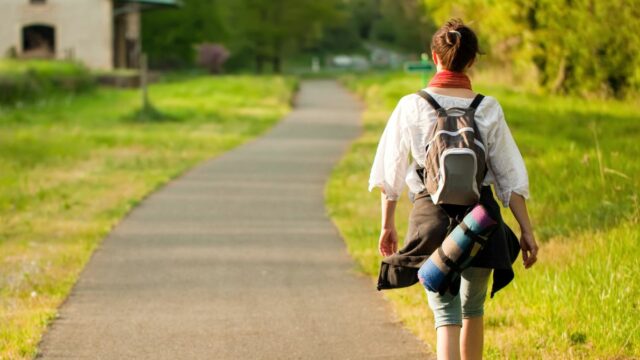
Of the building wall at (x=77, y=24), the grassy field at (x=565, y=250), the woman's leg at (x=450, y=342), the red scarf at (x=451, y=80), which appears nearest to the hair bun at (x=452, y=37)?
the red scarf at (x=451, y=80)

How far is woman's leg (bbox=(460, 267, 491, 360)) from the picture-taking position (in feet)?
17.9

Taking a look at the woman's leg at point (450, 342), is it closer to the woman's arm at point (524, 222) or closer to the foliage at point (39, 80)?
the woman's arm at point (524, 222)

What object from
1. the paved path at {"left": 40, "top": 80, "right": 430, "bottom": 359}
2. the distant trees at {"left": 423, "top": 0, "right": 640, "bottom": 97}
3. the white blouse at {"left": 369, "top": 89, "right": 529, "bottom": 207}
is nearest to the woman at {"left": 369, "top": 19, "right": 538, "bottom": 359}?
the white blouse at {"left": 369, "top": 89, "right": 529, "bottom": 207}

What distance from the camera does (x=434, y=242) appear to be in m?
5.30

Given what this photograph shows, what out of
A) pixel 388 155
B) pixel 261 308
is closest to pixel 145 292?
pixel 261 308

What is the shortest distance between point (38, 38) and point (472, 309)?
50.4 meters

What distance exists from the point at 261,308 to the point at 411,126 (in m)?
3.40

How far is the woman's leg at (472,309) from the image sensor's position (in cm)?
545

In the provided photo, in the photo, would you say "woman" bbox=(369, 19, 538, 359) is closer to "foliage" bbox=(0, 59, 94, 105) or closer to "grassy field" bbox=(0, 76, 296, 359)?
"grassy field" bbox=(0, 76, 296, 359)

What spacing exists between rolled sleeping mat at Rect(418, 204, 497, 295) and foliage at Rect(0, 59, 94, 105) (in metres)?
30.6

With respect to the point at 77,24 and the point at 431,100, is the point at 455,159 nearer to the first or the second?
the point at 431,100

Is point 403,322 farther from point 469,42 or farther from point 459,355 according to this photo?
point 469,42

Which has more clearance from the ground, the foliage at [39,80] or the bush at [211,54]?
the foliage at [39,80]

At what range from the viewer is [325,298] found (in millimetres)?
8773
